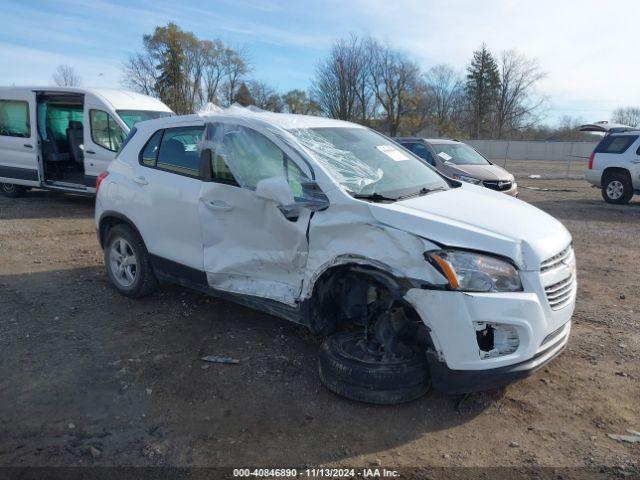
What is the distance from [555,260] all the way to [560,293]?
0.21 m

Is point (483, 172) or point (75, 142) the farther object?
point (75, 142)

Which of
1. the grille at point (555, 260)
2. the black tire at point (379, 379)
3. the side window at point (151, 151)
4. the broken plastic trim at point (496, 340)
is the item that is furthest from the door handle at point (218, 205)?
the grille at point (555, 260)

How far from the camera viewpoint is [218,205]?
4.05 m

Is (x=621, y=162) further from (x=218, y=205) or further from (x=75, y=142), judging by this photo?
(x=75, y=142)

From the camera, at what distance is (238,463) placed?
274cm

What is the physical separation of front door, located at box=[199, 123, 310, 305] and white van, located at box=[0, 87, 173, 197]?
636 centimetres

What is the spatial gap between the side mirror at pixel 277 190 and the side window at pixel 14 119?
9168 mm

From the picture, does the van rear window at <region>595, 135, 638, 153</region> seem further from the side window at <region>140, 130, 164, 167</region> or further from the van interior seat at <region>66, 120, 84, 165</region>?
the van interior seat at <region>66, 120, 84, 165</region>

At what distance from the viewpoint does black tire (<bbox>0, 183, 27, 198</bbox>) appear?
1160cm

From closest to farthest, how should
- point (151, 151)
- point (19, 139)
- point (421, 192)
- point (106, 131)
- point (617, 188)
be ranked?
point (421, 192) → point (151, 151) → point (106, 131) → point (19, 139) → point (617, 188)

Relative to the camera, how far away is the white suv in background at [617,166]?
12.4m

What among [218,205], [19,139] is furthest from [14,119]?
[218,205]

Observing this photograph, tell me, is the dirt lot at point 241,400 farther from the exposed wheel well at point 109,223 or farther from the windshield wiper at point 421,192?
the windshield wiper at point 421,192

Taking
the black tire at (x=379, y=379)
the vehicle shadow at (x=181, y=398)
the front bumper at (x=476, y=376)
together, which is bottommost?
the vehicle shadow at (x=181, y=398)
